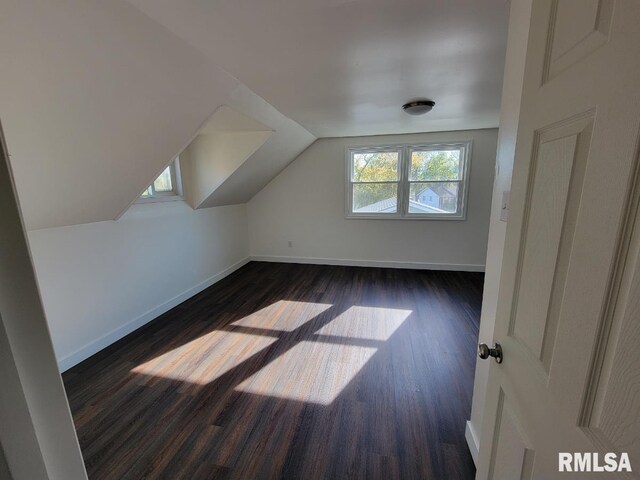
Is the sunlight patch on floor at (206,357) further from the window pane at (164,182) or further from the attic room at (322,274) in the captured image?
the window pane at (164,182)

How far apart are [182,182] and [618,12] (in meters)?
3.77

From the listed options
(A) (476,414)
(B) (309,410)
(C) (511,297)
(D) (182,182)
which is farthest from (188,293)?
(C) (511,297)

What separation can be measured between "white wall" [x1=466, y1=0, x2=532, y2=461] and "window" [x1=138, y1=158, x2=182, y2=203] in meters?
3.23

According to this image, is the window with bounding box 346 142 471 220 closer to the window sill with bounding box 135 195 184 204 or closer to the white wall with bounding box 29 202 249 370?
the white wall with bounding box 29 202 249 370

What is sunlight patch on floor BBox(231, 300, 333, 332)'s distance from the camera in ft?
9.10

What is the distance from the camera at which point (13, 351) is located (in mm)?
371

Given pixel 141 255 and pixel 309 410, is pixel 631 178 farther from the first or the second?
pixel 141 255

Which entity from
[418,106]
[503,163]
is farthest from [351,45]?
[418,106]

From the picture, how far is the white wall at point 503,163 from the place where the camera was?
1.04 m

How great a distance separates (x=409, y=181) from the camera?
4.27m

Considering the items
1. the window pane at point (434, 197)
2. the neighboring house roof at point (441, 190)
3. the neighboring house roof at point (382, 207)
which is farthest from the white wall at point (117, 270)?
the neighboring house roof at point (441, 190)

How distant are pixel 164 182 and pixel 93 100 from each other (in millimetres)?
2061

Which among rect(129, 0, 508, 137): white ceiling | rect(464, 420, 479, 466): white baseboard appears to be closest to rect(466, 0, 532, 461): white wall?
rect(464, 420, 479, 466): white baseboard

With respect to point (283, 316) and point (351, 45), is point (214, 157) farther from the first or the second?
point (351, 45)
